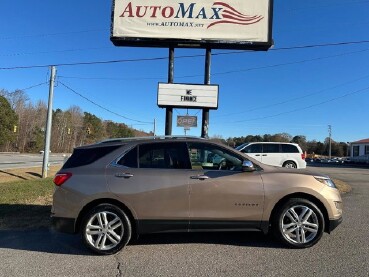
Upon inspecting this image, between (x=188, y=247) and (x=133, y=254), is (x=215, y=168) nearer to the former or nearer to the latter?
(x=188, y=247)

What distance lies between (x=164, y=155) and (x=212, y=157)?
0.76 m

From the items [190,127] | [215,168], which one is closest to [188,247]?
[215,168]

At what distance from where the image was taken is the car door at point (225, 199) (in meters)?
5.94

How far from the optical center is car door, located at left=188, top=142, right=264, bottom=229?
5938 mm

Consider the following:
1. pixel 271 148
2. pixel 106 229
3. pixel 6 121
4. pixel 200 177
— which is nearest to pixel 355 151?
pixel 271 148

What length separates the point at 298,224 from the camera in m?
6.06

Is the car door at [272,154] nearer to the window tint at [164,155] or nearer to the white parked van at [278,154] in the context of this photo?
the white parked van at [278,154]

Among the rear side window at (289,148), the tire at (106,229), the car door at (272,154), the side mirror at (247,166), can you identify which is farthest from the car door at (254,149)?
the tire at (106,229)

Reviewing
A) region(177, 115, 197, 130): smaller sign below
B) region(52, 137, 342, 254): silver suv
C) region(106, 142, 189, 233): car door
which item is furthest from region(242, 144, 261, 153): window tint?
region(106, 142, 189, 233): car door

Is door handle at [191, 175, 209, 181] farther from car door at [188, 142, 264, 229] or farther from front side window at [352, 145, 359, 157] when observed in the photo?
front side window at [352, 145, 359, 157]

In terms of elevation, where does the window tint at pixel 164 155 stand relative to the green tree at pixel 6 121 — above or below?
below

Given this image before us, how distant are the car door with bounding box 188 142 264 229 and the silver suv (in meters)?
0.01

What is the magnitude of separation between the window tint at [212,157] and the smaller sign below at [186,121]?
897 cm

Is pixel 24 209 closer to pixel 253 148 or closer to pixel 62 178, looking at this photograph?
pixel 62 178
